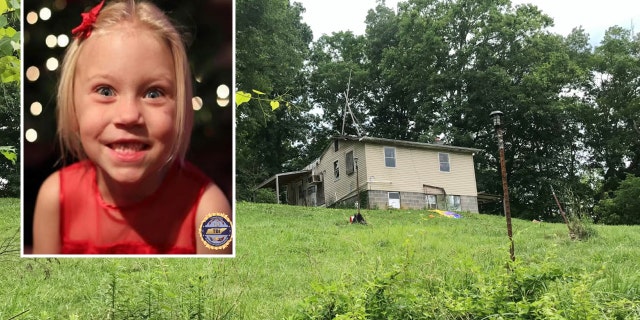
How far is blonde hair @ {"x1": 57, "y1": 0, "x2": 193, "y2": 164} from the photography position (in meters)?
1.93

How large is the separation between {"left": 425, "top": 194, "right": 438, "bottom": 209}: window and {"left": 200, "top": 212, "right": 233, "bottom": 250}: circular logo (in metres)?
25.5

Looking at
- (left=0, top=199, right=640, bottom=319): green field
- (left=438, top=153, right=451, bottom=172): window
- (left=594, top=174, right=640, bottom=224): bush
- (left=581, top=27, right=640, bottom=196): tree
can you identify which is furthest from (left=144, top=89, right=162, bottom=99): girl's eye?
(left=581, top=27, right=640, bottom=196): tree

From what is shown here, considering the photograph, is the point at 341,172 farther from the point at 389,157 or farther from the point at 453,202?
the point at 453,202

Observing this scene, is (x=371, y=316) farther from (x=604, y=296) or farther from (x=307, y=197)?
(x=307, y=197)

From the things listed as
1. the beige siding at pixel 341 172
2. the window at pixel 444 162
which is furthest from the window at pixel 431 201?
the beige siding at pixel 341 172

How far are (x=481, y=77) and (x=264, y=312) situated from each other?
35.8 metres

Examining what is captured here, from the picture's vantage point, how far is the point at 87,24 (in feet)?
6.38

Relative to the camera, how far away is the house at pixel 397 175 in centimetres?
2589

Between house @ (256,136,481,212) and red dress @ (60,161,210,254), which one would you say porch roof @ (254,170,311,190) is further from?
red dress @ (60,161,210,254)

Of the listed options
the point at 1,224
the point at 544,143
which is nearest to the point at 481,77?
the point at 544,143

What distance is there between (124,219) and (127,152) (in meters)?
0.23

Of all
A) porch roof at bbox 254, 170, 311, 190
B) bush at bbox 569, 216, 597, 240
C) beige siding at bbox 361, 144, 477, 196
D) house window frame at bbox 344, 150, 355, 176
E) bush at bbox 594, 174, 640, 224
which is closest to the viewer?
bush at bbox 569, 216, 597, 240

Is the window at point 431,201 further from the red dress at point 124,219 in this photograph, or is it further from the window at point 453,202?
the red dress at point 124,219

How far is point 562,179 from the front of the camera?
37.6 meters
